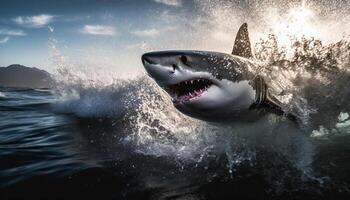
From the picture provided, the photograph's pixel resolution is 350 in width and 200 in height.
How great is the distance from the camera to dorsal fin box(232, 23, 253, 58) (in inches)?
251

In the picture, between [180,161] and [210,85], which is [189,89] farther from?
[180,161]

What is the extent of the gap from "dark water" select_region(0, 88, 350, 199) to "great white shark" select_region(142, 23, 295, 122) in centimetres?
76

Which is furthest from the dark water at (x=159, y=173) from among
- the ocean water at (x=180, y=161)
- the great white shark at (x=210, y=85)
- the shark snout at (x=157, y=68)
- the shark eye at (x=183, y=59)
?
the shark eye at (x=183, y=59)

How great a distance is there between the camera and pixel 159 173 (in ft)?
14.5

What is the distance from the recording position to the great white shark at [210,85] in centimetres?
358

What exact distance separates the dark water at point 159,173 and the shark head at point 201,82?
84 cm

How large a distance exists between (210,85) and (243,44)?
315 cm

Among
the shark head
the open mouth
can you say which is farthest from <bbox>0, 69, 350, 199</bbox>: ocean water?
the open mouth

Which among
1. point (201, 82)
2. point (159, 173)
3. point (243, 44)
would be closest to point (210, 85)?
point (201, 82)

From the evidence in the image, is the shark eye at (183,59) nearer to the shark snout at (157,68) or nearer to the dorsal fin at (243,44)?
the shark snout at (157,68)

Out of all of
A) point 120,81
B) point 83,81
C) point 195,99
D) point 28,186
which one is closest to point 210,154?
point 195,99

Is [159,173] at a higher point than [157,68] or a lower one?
lower

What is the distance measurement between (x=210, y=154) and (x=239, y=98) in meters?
1.32

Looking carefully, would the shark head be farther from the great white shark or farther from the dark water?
the dark water
